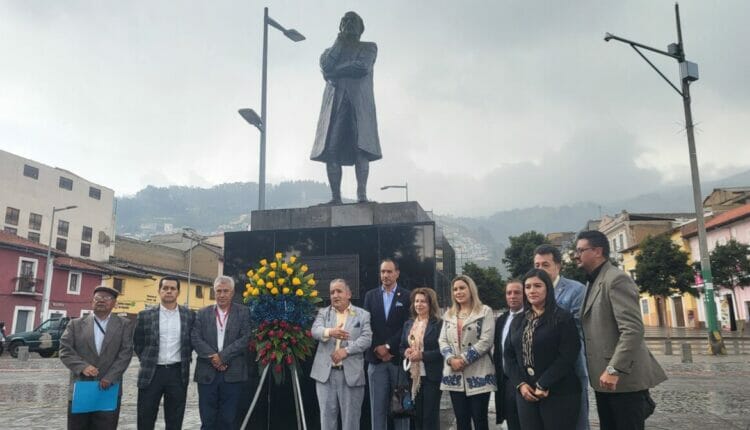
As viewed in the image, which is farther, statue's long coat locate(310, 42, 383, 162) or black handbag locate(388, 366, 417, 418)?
statue's long coat locate(310, 42, 383, 162)

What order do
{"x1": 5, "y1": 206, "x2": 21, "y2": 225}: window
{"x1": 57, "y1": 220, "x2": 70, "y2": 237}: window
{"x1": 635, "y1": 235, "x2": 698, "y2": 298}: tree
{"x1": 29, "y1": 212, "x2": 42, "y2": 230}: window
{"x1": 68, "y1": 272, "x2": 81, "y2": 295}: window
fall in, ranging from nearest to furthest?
{"x1": 635, "y1": 235, "x2": 698, "y2": 298}: tree
{"x1": 68, "y1": 272, "x2": 81, "y2": 295}: window
{"x1": 5, "y1": 206, "x2": 21, "y2": 225}: window
{"x1": 29, "y1": 212, "x2": 42, "y2": 230}: window
{"x1": 57, "y1": 220, "x2": 70, "y2": 237}: window

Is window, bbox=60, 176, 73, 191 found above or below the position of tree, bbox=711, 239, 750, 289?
above

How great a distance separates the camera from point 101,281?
41.2 meters

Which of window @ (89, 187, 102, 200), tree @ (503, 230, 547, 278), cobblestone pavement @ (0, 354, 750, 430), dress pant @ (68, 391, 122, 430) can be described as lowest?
cobblestone pavement @ (0, 354, 750, 430)

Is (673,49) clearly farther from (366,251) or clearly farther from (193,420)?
(193,420)

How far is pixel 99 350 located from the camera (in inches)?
202

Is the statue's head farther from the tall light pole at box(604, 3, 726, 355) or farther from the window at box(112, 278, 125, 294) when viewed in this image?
the window at box(112, 278, 125, 294)

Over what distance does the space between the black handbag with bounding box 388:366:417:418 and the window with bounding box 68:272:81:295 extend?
3930 cm

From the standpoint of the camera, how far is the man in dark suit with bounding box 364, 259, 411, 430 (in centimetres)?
555

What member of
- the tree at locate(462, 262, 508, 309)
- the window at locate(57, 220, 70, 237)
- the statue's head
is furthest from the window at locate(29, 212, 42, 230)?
the statue's head

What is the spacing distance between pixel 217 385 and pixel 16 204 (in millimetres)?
49608

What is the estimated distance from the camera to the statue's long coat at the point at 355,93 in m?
8.68

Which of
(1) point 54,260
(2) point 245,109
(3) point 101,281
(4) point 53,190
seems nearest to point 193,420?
(2) point 245,109

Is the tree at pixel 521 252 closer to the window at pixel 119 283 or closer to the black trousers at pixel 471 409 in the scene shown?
the window at pixel 119 283
